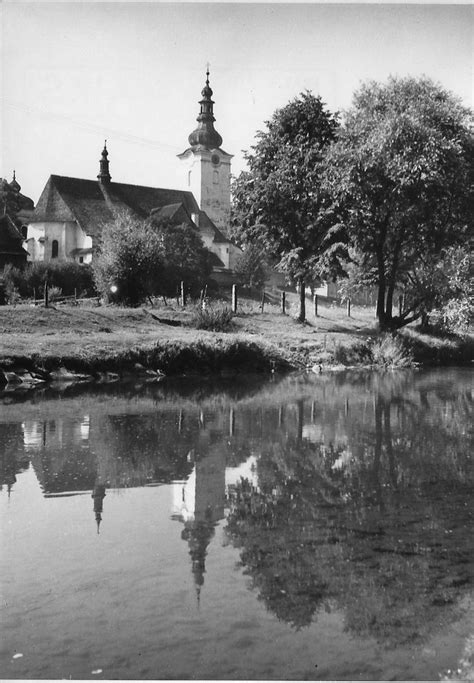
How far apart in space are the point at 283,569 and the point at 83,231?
7143 centimetres

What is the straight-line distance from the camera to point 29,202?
102 m

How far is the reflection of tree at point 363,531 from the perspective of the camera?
20.0ft

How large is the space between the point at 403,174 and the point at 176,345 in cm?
1418

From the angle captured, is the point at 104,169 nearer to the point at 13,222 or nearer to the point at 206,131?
the point at 13,222

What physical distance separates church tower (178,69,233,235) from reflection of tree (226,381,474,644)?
3456 inches

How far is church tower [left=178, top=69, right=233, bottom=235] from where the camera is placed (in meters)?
99.8

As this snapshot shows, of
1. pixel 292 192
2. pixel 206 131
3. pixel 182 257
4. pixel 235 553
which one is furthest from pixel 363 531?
pixel 206 131

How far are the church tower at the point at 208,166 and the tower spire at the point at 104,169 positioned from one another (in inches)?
684

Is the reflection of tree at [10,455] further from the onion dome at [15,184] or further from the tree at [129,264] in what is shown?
the onion dome at [15,184]

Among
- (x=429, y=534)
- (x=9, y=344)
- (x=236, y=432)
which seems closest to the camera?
(x=429, y=534)

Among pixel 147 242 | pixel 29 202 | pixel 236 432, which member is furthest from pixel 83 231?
pixel 236 432

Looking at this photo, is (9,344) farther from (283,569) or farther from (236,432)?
(283,569)

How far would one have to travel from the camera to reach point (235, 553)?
7230 millimetres

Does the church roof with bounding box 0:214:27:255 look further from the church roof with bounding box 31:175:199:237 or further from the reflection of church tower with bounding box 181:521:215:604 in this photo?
the reflection of church tower with bounding box 181:521:215:604
